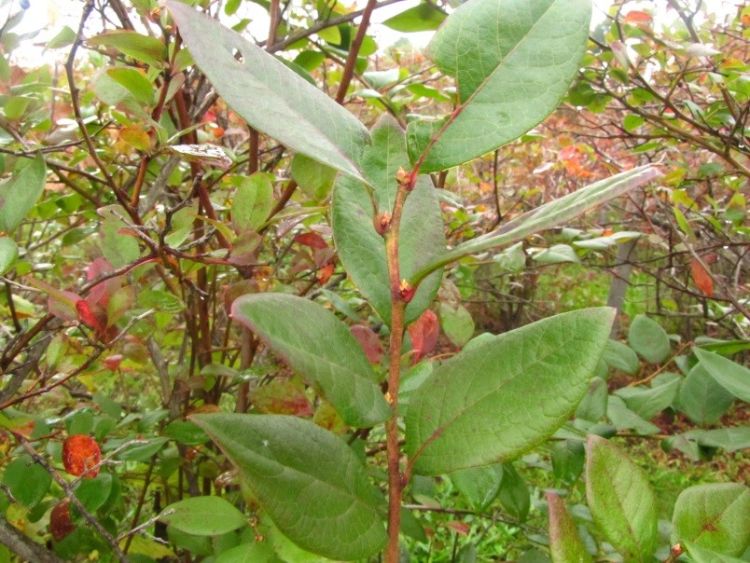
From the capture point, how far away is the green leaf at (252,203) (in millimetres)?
843

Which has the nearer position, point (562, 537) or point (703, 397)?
point (562, 537)

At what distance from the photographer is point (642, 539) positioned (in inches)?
20.7

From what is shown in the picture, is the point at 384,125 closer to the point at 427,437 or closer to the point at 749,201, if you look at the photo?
the point at 427,437

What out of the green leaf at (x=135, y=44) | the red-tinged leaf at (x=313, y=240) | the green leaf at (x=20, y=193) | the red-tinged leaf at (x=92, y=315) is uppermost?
the green leaf at (x=135, y=44)

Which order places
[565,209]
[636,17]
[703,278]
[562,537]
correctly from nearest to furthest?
[565,209] → [562,537] → [703,278] → [636,17]

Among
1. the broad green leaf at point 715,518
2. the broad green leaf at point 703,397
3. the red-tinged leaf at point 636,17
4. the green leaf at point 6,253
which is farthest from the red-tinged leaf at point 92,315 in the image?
the red-tinged leaf at point 636,17

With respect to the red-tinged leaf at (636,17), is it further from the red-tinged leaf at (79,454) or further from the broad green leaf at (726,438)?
the red-tinged leaf at (79,454)

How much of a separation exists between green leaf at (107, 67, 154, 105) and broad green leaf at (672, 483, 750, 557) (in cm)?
73

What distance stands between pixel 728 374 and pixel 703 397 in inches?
6.7

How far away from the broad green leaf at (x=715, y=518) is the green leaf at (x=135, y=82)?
28.7 inches

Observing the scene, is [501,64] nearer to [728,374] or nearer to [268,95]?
[268,95]

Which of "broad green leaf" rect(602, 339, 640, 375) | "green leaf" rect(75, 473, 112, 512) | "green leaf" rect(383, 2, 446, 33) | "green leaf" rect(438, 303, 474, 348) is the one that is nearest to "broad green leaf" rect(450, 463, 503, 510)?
"green leaf" rect(438, 303, 474, 348)

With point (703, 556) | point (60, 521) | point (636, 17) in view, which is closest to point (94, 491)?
point (60, 521)

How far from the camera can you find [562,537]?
1.61ft
